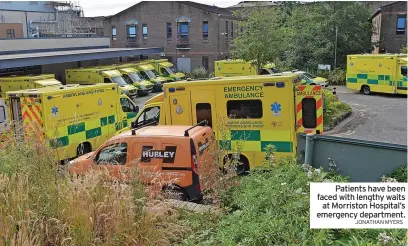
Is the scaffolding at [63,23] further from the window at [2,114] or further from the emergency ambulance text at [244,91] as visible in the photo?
the emergency ambulance text at [244,91]

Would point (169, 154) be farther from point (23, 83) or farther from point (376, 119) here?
point (23, 83)

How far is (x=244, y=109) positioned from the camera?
1077cm

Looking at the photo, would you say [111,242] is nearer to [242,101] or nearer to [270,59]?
[242,101]

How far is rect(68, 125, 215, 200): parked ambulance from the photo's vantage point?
8.06 m

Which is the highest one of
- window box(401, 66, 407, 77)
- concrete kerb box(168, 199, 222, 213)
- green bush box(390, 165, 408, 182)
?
window box(401, 66, 407, 77)

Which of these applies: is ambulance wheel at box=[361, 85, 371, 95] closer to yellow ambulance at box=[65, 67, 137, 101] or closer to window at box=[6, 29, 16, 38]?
yellow ambulance at box=[65, 67, 137, 101]

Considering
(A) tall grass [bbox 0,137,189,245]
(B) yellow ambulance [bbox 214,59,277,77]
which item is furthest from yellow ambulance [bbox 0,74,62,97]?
(A) tall grass [bbox 0,137,189,245]

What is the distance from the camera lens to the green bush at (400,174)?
6246 mm

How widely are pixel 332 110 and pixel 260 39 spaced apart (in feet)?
20.0

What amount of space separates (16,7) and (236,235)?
49870 millimetres

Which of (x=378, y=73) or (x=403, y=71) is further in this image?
(x=378, y=73)

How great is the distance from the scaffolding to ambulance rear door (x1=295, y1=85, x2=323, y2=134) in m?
38.2

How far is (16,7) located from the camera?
47.4m

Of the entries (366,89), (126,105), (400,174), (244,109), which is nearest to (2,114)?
(126,105)
